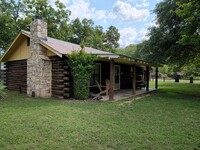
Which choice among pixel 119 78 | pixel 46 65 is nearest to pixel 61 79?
pixel 46 65

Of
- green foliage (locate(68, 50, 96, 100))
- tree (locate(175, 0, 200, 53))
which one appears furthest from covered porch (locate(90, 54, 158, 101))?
tree (locate(175, 0, 200, 53))

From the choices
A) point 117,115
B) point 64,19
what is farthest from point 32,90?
point 64,19

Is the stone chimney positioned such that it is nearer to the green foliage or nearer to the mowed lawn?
the green foliage

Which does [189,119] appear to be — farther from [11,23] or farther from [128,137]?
[11,23]

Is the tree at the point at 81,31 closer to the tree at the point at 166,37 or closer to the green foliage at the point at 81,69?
the tree at the point at 166,37

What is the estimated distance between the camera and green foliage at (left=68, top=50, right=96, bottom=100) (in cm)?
943

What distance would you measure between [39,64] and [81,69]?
8.95 feet

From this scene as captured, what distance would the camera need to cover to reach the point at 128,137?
4324 millimetres

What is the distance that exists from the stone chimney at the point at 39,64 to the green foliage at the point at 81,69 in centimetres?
190

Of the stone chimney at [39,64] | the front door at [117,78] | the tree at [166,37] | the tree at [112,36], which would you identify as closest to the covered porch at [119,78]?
the front door at [117,78]

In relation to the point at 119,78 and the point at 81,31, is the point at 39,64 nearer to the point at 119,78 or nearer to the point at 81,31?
the point at 119,78

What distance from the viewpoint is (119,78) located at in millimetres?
15094

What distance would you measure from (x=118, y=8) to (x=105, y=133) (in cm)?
2935

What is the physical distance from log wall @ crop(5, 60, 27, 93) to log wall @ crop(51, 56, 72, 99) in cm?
325
